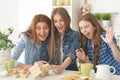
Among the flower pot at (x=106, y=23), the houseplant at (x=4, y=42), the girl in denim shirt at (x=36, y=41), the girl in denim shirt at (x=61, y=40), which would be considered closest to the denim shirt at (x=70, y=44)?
the girl in denim shirt at (x=61, y=40)

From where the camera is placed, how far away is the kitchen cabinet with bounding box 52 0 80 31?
3.46m

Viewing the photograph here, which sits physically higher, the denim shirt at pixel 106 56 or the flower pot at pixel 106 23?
Answer: the flower pot at pixel 106 23

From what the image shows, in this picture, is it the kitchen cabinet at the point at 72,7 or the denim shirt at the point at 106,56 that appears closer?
the denim shirt at the point at 106,56

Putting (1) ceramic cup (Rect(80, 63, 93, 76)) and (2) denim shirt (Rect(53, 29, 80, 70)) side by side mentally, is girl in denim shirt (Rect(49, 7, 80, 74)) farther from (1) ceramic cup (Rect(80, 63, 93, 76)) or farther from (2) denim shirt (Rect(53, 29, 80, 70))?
(1) ceramic cup (Rect(80, 63, 93, 76))

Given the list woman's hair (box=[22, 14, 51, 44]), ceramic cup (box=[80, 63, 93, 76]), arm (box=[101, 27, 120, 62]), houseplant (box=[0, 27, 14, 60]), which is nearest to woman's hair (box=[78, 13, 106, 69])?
arm (box=[101, 27, 120, 62])

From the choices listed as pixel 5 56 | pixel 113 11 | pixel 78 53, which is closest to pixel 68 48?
pixel 78 53

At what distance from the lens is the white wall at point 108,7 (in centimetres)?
336

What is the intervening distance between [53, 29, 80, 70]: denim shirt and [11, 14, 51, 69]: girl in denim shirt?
146 millimetres

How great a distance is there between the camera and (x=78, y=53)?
6.04 ft

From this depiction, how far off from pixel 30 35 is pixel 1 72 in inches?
23.2

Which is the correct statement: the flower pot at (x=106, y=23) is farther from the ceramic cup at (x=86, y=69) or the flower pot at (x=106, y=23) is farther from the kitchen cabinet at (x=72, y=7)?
the ceramic cup at (x=86, y=69)

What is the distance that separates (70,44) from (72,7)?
147cm

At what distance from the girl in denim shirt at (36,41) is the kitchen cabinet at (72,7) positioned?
54.0 inches

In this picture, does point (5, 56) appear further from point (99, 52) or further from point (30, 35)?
point (99, 52)
